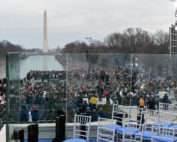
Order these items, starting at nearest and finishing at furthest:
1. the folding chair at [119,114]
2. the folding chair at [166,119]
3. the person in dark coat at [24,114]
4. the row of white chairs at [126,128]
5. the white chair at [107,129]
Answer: the row of white chairs at [126,128]
the white chair at [107,129]
the folding chair at [166,119]
the folding chair at [119,114]
the person in dark coat at [24,114]

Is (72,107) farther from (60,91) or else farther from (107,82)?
(107,82)

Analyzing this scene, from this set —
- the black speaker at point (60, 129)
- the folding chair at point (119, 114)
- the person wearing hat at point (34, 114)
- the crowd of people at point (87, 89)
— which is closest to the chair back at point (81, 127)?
the black speaker at point (60, 129)

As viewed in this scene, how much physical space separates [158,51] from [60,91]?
32.8m

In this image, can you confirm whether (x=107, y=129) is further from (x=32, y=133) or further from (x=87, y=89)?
(x=87, y=89)

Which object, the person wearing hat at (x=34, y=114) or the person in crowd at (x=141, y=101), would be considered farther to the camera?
the person in crowd at (x=141, y=101)

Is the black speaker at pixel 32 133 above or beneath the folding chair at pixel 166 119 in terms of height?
beneath

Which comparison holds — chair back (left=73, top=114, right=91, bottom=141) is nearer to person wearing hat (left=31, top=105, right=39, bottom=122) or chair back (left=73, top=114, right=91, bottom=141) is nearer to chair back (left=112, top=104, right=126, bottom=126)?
chair back (left=112, top=104, right=126, bottom=126)

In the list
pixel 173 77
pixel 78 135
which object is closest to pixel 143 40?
pixel 173 77

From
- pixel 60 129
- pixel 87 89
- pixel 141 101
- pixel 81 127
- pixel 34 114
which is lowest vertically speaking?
pixel 60 129

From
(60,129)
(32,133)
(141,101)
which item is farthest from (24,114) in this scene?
(141,101)

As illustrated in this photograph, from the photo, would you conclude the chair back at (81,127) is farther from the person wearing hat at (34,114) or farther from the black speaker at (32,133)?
the person wearing hat at (34,114)

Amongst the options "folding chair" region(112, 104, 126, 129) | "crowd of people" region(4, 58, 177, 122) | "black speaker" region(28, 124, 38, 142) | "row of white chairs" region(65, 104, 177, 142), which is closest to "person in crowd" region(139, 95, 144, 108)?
"crowd of people" region(4, 58, 177, 122)

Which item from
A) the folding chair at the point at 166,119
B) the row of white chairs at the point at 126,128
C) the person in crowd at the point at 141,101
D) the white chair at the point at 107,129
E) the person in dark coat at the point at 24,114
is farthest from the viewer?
the person in crowd at the point at 141,101

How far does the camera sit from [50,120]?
6.58 m
